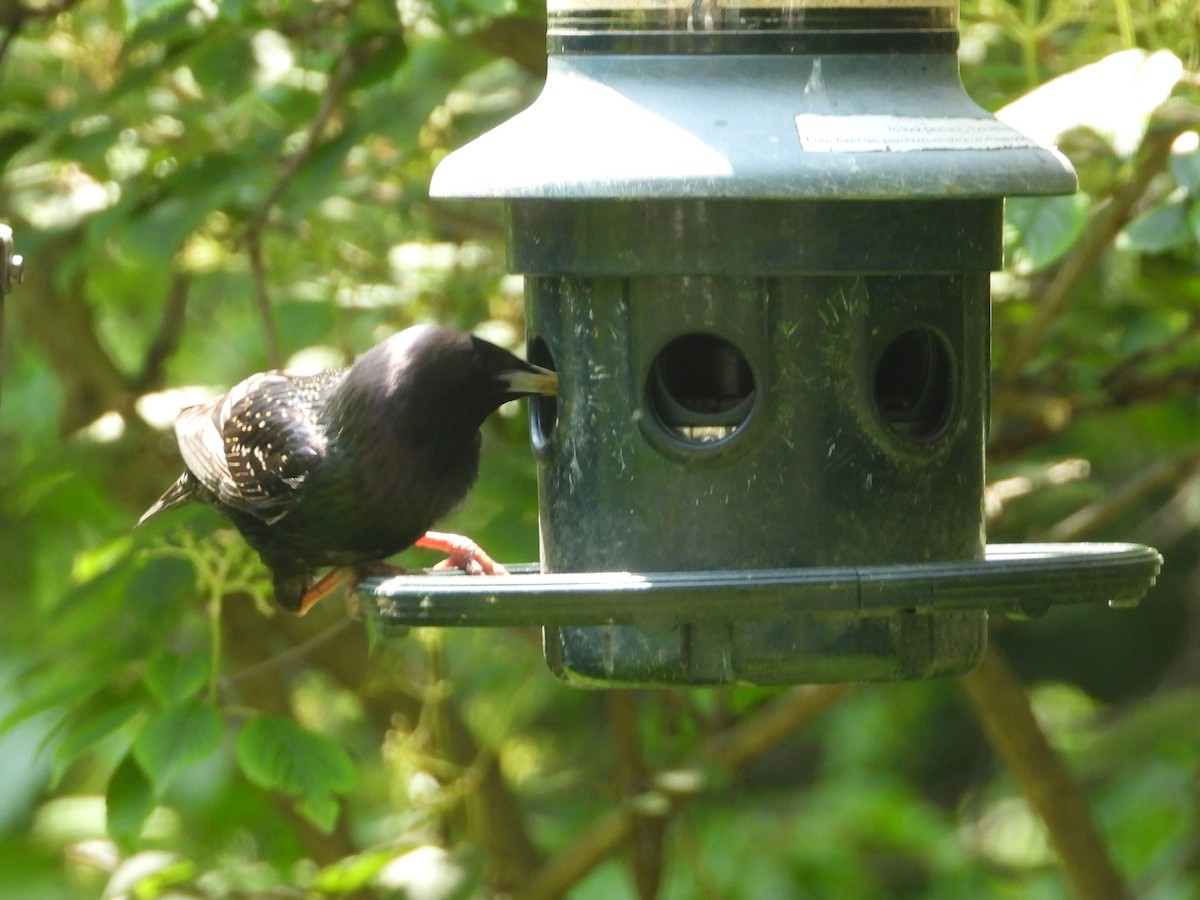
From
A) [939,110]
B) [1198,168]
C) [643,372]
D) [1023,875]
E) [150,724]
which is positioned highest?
[939,110]

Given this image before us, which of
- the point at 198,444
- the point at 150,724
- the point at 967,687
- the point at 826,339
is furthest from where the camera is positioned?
the point at 967,687

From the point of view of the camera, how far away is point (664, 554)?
2.86 meters

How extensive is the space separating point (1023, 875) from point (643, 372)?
3561mm

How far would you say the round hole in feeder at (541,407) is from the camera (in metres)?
3.11

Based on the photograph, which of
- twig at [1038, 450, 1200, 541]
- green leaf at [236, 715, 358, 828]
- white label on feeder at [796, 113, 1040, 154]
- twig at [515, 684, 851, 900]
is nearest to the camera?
white label on feeder at [796, 113, 1040, 154]

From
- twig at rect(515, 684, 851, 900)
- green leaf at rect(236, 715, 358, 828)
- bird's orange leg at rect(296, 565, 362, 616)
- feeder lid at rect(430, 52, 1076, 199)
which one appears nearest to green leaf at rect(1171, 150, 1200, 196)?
feeder lid at rect(430, 52, 1076, 199)

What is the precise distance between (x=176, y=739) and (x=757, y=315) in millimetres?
1284

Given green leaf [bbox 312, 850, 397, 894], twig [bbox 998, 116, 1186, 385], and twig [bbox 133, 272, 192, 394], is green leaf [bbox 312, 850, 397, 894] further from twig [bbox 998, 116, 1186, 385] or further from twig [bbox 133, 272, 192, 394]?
twig [bbox 998, 116, 1186, 385]

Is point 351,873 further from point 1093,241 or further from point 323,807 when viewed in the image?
point 1093,241

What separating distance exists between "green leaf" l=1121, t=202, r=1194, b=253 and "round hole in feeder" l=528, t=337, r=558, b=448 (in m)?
1.06

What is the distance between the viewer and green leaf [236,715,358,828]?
3299 millimetres

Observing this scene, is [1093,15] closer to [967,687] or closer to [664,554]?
[664,554]

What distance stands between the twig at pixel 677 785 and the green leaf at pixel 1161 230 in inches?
65.4

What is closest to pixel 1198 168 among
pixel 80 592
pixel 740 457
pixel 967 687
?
pixel 740 457
